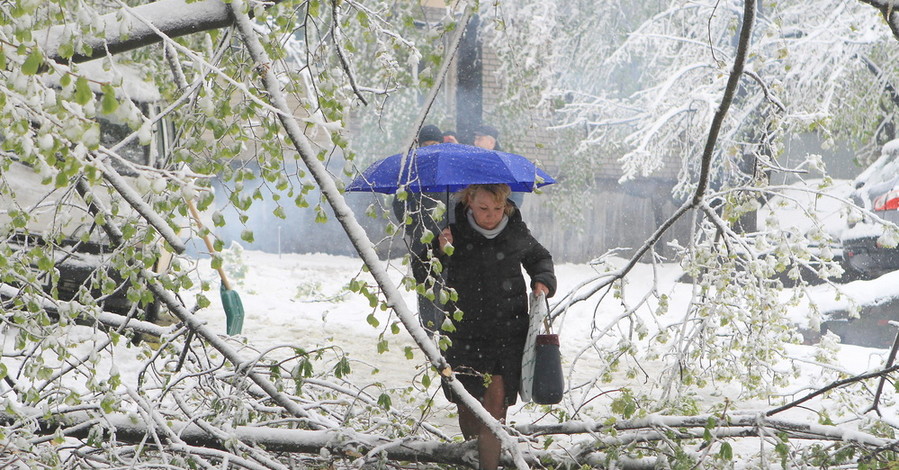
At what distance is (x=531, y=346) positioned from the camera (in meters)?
3.84

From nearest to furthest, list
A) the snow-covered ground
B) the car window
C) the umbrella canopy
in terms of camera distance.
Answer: the umbrella canopy → the snow-covered ground → the car window

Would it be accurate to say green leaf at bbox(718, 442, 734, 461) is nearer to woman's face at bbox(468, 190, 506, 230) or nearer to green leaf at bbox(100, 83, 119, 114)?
woman's face at bbox(468, 190, 506, 230)

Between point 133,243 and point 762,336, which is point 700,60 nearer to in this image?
point 762,336

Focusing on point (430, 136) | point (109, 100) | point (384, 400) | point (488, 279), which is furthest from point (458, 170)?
point (109, 100)

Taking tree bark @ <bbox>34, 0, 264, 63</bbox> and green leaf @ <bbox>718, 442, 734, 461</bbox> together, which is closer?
tree bark @ <bbox>34, 0, 264, 63</bbox>

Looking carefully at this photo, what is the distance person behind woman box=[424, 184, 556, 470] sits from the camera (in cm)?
392

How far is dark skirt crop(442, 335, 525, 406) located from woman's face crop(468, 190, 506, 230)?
1.79 feet

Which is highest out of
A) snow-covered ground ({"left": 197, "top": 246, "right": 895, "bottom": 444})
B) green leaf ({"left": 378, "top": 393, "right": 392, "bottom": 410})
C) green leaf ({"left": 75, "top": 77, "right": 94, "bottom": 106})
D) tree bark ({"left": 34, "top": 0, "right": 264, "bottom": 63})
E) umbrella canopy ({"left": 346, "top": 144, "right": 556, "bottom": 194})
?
tree bark ({"left": 34, "top": 0, "right": 264, "bottom": 63})

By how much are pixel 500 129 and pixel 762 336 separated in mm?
9852

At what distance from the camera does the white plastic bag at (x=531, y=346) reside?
3801mm

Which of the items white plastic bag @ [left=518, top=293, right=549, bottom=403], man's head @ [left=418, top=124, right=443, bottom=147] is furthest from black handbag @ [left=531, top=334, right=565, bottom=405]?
man's head @ [left=418, top=124, right=443, bottom=147]

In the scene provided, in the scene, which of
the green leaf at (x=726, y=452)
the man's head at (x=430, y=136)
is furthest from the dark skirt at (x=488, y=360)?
the man's head at (x=430, y=136)

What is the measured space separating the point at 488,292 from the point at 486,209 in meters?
0.39

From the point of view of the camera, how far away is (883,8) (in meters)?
2.55
